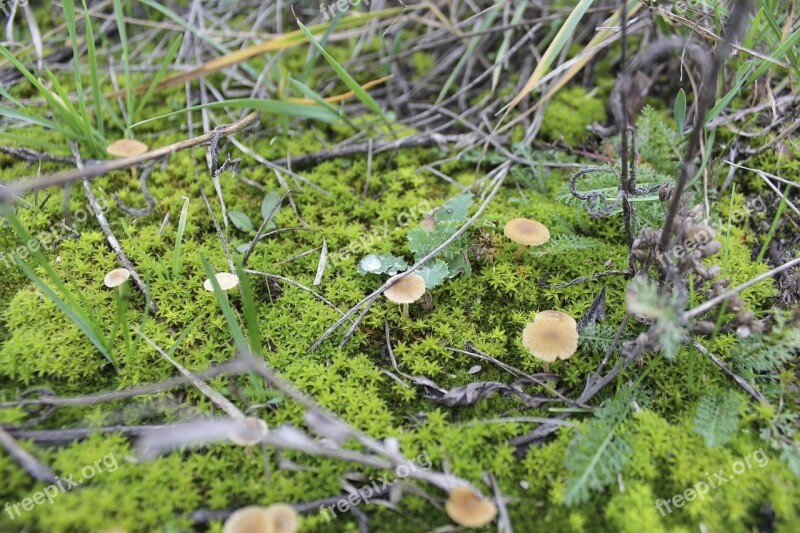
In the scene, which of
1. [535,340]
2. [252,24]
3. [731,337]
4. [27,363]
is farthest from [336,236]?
[252,24]

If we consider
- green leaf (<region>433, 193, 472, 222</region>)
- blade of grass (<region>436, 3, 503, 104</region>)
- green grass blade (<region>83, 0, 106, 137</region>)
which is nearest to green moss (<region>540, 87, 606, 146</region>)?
blade of grass (<region>436, 3, 503, 104</region>)

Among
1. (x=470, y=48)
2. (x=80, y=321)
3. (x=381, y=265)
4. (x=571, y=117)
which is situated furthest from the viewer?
(x=470, y=48)

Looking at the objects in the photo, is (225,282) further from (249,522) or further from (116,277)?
(249,522)

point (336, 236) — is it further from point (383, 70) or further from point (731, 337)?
point (731, 337)

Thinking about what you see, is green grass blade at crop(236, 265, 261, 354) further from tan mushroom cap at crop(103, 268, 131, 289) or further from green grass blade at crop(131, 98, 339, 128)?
green grass blade at crop(131, 98, 339, 128)

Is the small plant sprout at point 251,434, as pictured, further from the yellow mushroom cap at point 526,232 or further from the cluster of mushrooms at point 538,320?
the yellow mushroom cap at point 526,232

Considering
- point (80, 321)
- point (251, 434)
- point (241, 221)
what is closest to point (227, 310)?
point (251, 434)
